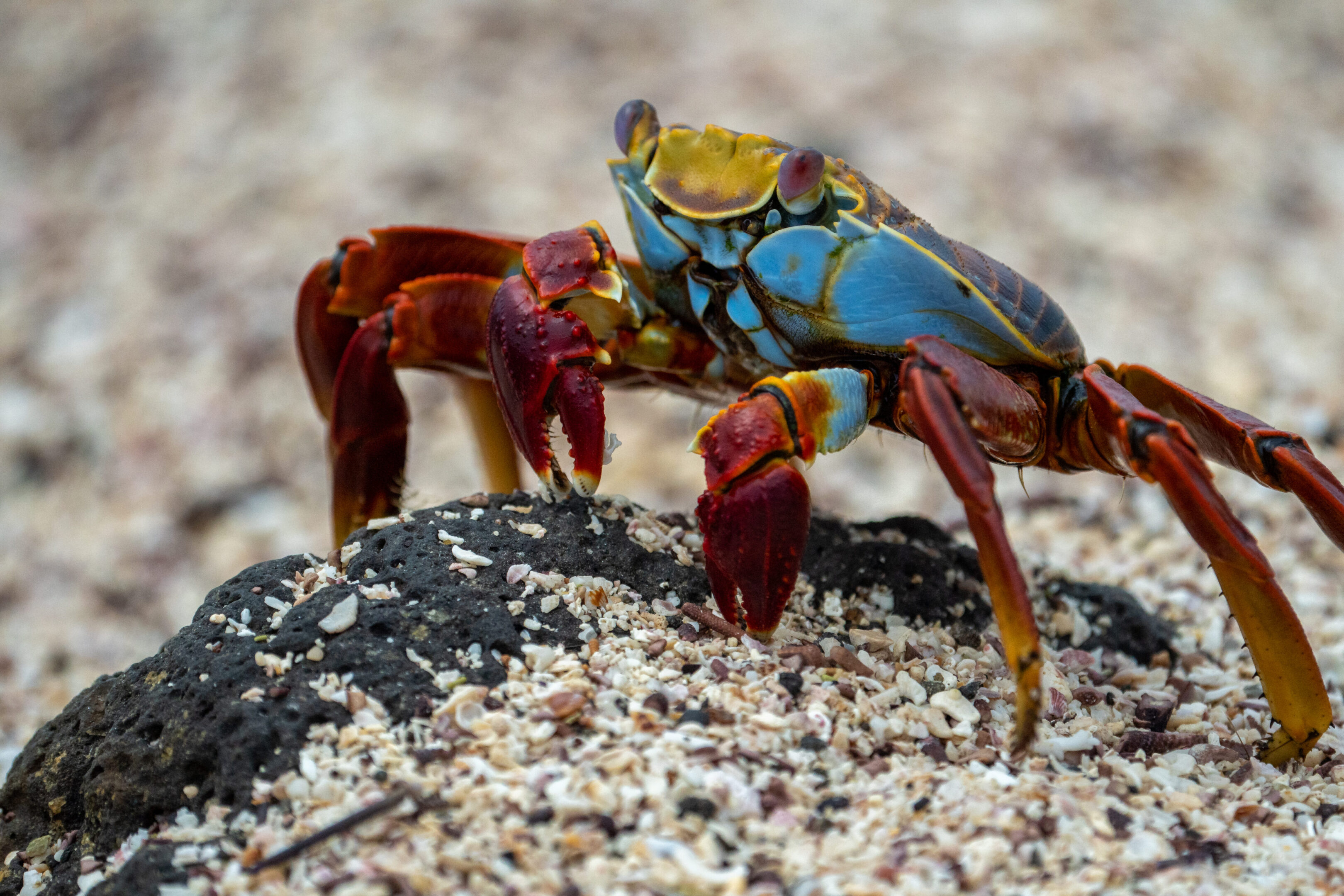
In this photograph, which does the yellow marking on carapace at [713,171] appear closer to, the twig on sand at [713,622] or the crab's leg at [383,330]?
the crab's leg at [383,330]

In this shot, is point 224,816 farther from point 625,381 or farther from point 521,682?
point 625,381

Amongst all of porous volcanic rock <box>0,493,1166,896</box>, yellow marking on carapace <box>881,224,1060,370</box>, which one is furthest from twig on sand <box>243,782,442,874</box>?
yellow marking on carapace <box>881,224,1060,370</box>

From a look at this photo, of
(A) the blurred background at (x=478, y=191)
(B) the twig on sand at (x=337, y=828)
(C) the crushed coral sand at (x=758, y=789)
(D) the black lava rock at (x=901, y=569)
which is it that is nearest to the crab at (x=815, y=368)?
(C) the crushed coral sand at (x=758, y=789)

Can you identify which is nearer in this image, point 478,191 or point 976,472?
point 976,472

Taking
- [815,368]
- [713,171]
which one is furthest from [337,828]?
[713,171]

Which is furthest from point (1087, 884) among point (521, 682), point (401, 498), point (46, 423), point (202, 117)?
point (202, 117)

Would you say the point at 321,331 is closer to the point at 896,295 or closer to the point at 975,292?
the point at 896,295
